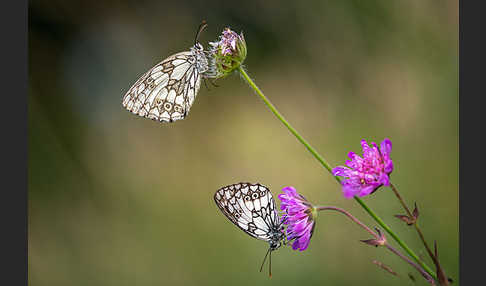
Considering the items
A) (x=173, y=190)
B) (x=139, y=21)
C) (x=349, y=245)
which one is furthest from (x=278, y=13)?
(x=349, y=245)

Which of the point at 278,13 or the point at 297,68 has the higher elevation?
the point at 278,13

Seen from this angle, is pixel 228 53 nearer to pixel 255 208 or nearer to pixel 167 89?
pixel 167 89

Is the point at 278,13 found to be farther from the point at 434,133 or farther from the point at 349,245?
the point at 349,245

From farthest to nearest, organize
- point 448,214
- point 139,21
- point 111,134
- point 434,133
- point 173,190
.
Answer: point 139,21 → point 111,134 → point 173,190 → point 434,133 → point 448,214

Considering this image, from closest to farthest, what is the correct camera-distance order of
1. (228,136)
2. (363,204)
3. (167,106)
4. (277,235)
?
(363,204) → (277,235) → (167,106) → (228,136)

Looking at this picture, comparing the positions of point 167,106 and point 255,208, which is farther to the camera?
point 167,106

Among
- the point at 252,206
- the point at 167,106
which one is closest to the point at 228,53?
the point at 167,106

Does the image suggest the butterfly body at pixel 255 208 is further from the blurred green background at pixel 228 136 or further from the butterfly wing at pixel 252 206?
the blurred green background at pixel 228 136

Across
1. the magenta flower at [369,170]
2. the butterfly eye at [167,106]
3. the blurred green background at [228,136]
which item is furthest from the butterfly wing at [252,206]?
the blurred green background at [228,136]
